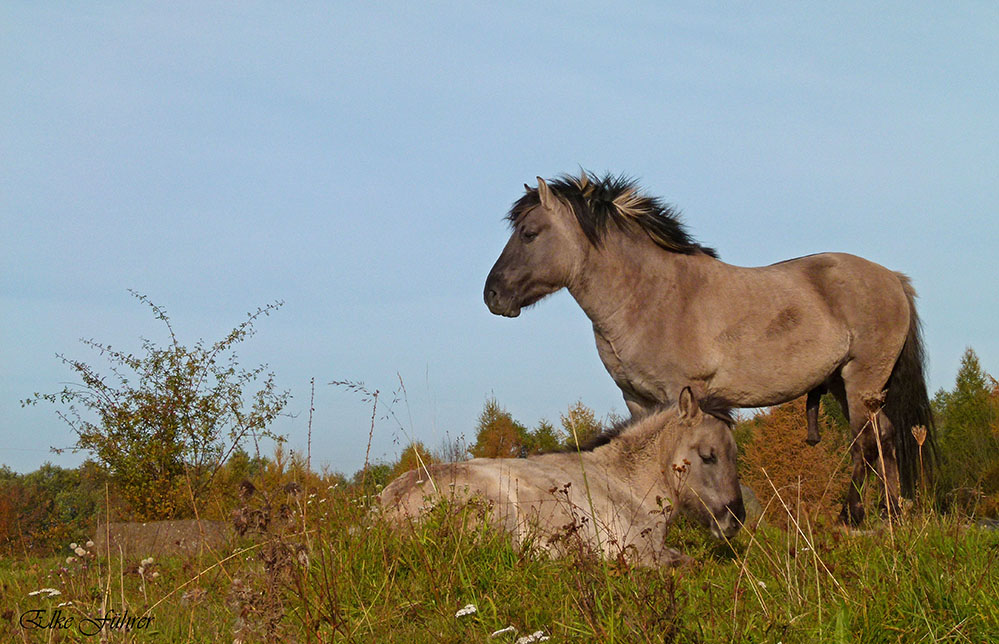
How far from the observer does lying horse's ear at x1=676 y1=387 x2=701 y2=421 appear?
6.95m

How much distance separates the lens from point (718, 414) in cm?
740

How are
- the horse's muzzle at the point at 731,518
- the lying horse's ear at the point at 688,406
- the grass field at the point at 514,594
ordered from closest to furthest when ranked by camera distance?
the grass field at the point at 514,594, the lying horse's ear at the point at 688,406, the horse's muzzle at the point at 731,518

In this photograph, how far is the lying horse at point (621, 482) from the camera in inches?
244

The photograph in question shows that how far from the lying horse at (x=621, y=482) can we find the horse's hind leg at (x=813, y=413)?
282cm

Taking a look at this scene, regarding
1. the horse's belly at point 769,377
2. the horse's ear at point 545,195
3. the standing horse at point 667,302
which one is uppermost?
the horse's ear at point 545,195

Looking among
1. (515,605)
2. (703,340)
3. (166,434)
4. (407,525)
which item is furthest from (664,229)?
(166,434)

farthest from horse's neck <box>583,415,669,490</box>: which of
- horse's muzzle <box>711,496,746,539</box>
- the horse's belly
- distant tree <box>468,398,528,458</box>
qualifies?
distant tree <box>468,398,528,458</box>

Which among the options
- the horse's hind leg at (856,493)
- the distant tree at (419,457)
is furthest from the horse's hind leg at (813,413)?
the distant tree at (419,457)

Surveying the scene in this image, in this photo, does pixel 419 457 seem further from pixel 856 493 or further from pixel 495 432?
pixel 495 432

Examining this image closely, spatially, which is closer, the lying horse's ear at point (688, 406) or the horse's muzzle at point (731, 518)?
the lying horse's ear at point (688, 406)

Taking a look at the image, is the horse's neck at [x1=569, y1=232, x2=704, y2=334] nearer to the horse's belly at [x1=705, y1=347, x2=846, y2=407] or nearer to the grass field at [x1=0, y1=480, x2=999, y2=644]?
the horse's belly at [x1=705, y1=347, x2=846, y2=407]

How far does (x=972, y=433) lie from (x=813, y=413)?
1655 centimetres

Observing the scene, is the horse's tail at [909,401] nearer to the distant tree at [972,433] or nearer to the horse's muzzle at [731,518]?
the horse's muzzle at [731,518]

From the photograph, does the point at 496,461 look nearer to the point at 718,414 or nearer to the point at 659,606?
the point at 718,414
